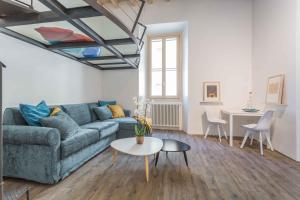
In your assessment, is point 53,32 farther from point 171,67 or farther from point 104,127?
point 171,67

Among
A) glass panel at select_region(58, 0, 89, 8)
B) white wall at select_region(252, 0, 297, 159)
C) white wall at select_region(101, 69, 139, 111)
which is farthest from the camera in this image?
white wall at select_region(101, 69, 139, 111)

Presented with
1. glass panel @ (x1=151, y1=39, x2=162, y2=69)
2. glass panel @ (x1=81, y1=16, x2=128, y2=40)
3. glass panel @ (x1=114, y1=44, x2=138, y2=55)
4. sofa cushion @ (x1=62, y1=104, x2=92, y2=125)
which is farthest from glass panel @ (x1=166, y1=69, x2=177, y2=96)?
glass panel @ (x1=81, y1=16, x2=128, y2=40)

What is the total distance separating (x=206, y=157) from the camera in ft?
10.3

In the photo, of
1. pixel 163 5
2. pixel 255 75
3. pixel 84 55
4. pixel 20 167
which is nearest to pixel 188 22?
pixel 163 5

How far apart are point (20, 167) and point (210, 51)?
183 inches

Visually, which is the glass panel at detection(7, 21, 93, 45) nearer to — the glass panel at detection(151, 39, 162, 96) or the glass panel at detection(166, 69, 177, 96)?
the glass panel at detection(151, 39, 162, 96)

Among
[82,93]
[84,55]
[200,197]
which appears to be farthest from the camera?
[82,93]

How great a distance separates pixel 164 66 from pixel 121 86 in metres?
1.57

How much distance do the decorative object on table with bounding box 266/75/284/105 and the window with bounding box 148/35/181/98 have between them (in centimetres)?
→ 249

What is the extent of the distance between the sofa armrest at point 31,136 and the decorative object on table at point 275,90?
383 cm

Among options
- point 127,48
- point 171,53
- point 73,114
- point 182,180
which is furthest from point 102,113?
point 171,53

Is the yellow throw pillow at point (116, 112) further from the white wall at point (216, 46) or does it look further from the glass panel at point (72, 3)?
the glass panel at point (72, 3)

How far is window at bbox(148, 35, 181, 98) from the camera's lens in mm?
5664

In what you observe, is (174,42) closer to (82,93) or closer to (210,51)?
(210,51)
